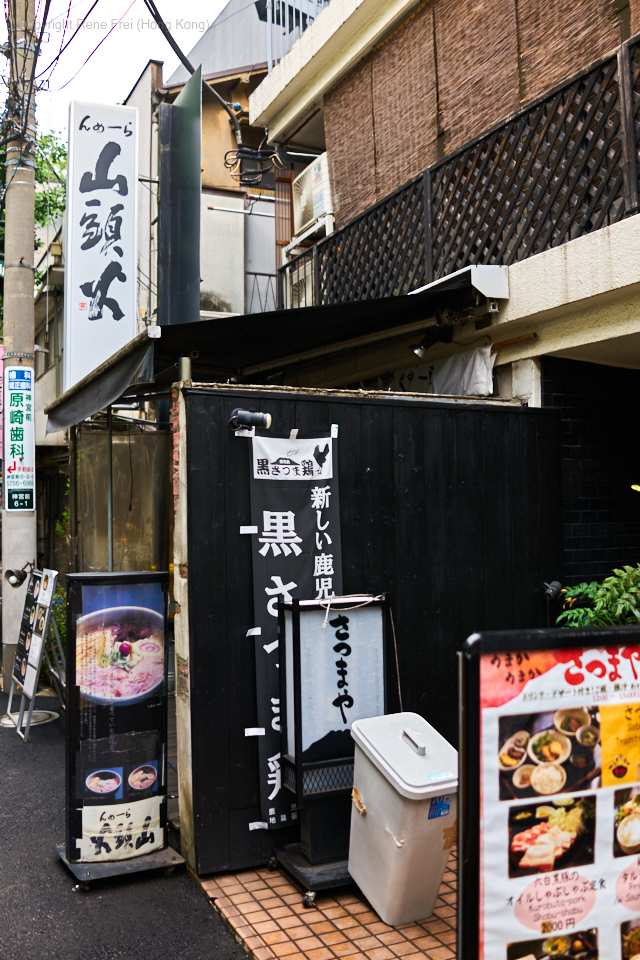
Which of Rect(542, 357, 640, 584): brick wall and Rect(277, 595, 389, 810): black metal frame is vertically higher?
Rect(542, 357, 640, 584): brick wall

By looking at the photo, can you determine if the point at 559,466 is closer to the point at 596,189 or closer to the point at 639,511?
the point at 639,511

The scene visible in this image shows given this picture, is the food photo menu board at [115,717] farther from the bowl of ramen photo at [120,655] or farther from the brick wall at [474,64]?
the brick wall at [474,64]

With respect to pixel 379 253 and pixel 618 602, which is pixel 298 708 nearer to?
pixel 618 602

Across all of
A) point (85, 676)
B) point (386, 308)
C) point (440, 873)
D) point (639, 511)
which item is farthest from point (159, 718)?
point (639, 511)

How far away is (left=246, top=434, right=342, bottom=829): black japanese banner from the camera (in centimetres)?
530

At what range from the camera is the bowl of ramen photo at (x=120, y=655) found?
533 centimetres

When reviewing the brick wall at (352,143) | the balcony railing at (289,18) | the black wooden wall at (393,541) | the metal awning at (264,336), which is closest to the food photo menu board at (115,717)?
the black wooden wall at (393,541)

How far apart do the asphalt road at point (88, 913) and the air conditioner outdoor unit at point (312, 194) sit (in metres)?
8.56

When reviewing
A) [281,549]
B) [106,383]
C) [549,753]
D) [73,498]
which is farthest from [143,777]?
[73,498]

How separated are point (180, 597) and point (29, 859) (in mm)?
2175

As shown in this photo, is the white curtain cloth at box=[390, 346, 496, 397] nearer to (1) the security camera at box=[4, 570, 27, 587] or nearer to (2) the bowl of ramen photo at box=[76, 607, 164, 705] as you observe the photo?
(2) the bowl of ramen photo at box=[76, 607, 164, 705]

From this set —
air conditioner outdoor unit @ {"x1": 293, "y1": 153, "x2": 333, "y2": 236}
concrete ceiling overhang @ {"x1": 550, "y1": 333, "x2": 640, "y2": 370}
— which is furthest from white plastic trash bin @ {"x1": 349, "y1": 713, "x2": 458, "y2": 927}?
air conditioner outdoor unit @ {"x1": 293, "y1": 153, "x2": 333, "y2": 236}

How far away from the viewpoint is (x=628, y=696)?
10.2ft

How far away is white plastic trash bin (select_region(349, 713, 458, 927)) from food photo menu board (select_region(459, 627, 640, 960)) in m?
1.27
